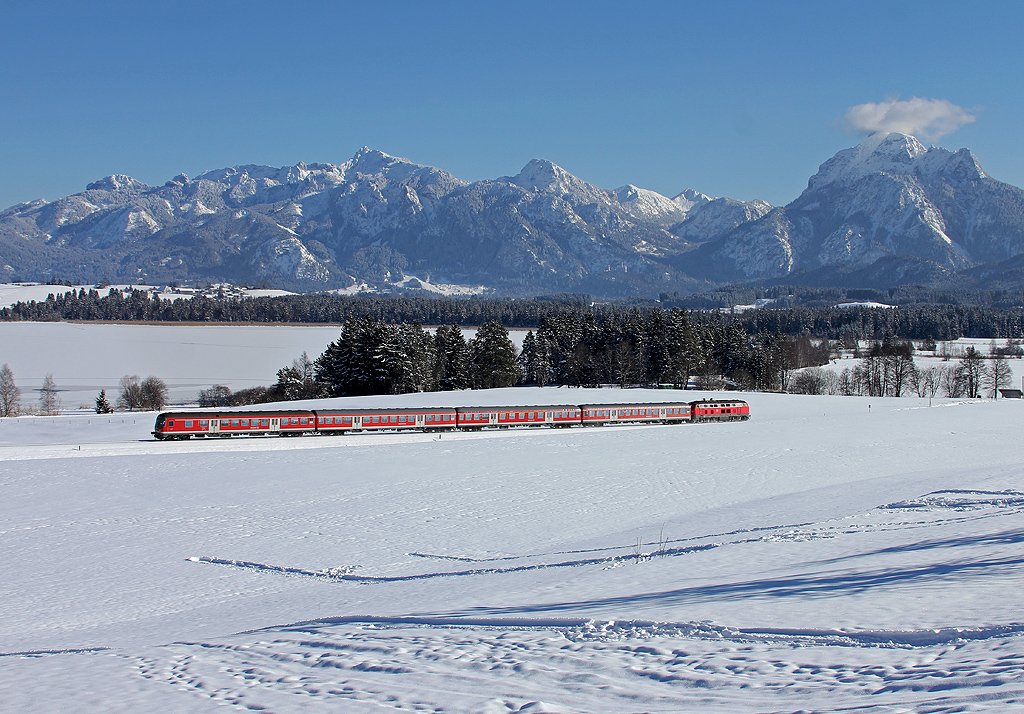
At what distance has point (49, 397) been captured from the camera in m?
87.6

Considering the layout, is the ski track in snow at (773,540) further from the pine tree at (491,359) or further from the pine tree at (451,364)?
the pine tree at (491,359)

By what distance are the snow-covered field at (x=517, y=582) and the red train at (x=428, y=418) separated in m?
8.63

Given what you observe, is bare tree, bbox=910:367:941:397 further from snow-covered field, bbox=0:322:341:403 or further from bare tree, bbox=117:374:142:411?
bare tree, bbox=117:374:142:411

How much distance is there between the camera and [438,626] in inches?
446

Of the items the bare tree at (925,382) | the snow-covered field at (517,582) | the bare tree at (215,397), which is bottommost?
the snow-covered field at (517,582)

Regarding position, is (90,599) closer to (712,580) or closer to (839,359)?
(712,580)

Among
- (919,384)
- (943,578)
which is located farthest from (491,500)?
(919,384)

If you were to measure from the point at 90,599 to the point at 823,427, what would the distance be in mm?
49900

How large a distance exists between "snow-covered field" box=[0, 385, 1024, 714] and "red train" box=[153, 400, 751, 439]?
863 centimetres

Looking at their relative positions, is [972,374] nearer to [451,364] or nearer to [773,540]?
[451,364]

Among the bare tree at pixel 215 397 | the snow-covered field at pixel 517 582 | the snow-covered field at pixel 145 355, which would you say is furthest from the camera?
the snow-covered field at pixel 145 355

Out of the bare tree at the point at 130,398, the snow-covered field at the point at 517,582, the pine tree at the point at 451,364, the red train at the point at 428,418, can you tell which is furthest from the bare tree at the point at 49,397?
the snow-covered field at the point at 517,582

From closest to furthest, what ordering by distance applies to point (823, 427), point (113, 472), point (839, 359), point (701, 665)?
point (701, 665) < point (113, 472) < point (823, 427) < point (839, 359)

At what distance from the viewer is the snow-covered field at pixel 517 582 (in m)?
8.09
